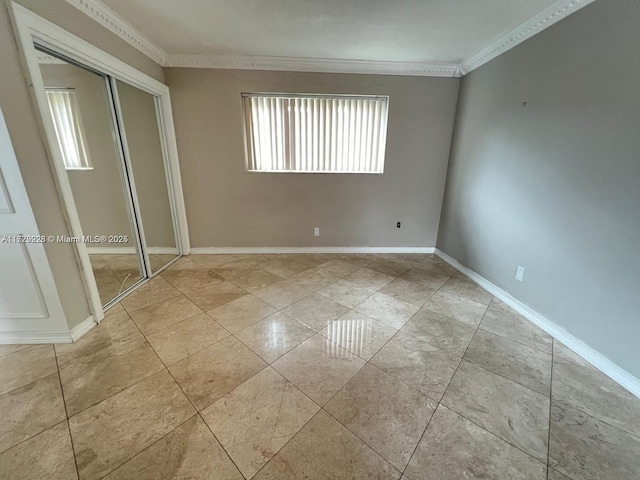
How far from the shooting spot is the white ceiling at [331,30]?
195 cm

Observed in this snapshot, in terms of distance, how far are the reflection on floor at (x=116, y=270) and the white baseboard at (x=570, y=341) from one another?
3923mm

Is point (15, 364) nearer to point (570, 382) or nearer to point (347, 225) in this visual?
point (347, 225)

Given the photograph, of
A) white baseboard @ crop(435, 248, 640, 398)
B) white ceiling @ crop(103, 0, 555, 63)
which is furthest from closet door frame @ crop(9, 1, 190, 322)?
white baseboard @ crop(435, 248, 640, 398)

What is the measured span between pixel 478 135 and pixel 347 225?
1927 mm

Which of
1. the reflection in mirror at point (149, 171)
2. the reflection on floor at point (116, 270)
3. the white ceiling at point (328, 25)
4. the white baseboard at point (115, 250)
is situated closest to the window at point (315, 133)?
the white ceiling at point (328, 25)

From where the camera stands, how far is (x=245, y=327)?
6.79 feet

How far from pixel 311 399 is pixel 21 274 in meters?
2.12

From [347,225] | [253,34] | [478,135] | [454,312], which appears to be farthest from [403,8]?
[454,312]

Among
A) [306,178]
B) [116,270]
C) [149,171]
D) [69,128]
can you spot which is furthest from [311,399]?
[69,128]

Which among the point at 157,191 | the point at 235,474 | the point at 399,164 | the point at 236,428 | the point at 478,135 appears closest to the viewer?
the point at 235,474

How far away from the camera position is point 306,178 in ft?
11.4

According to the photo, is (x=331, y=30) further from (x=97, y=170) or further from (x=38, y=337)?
(x=38, y=337)

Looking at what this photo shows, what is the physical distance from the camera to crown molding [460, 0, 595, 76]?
6.00 ft

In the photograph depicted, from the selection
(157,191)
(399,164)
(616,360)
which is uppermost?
(399,164)
